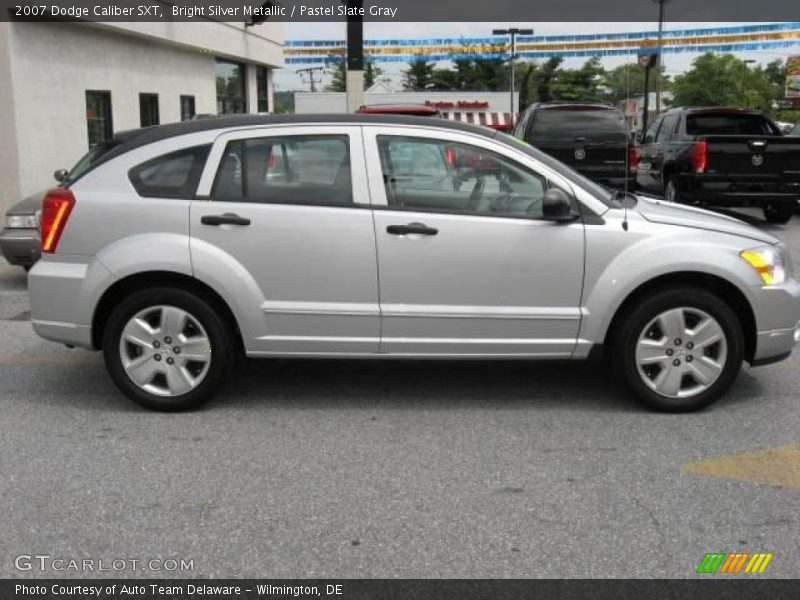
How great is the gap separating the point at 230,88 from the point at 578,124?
15.4 m

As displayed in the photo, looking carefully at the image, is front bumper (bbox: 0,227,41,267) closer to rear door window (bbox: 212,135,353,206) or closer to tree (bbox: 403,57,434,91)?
rear door window (bbox: 212,135,353,206)

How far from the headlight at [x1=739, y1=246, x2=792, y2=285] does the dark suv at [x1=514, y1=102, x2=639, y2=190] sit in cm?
730

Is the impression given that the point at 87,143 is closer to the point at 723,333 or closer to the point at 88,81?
the point at 88,81

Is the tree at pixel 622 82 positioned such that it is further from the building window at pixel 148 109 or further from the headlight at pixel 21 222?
the headlight at pixel 21 222

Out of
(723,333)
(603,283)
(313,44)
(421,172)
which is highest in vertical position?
(313,44)

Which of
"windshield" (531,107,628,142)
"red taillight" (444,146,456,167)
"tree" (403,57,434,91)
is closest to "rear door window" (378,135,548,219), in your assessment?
"red taillight" (444,146,456,167)

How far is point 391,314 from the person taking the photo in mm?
4828

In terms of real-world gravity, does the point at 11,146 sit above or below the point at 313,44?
below

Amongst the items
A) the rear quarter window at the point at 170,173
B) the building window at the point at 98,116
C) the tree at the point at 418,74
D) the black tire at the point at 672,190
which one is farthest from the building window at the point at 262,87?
the tree at the point at 418,74

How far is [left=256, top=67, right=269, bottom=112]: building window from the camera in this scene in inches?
1125

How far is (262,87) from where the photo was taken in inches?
1148

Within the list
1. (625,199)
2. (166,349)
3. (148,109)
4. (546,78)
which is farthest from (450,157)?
(546,78)

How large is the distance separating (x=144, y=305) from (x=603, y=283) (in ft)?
8.69

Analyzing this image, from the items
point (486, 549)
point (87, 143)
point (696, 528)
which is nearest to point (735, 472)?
point (696, 528)
